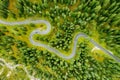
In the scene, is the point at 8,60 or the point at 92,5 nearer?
the point at 92,5

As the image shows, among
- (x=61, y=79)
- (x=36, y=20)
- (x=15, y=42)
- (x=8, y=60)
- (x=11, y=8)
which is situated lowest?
(x=61, y=79)

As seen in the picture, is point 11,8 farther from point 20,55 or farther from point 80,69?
point 80,69

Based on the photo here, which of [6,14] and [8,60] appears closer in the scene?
[6,14]

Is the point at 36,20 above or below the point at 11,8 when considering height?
below

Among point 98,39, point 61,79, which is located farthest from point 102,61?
point 61,79

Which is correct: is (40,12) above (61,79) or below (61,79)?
above

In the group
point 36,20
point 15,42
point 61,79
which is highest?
point 36,20

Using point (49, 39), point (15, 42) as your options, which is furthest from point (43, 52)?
point (15, 42)

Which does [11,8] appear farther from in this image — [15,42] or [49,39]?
[49,39]
